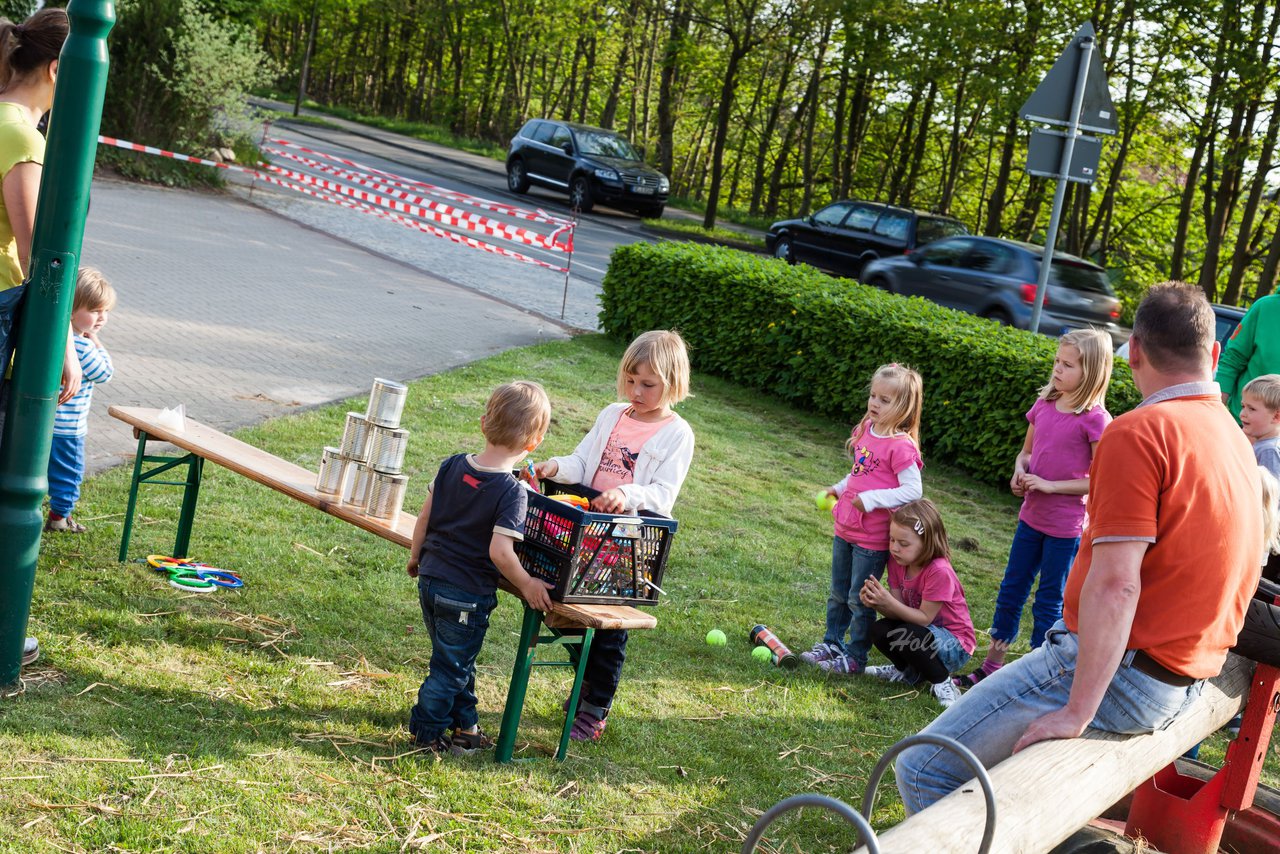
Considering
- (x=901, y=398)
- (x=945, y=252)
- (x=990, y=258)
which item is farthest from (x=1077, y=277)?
(x=901, y=398)

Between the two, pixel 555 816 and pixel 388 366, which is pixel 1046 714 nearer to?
pixel 555 816

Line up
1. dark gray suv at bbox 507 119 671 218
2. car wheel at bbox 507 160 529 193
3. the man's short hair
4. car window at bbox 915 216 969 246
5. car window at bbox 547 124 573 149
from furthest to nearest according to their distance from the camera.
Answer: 1. car wheel at bbox 507 160 529 193
2. car window at bbox 547 124 573 149
3. dark gray suv at bbox 507 119 671 218
4. car window at bbox 915 216 969 246
5. the man's short hair

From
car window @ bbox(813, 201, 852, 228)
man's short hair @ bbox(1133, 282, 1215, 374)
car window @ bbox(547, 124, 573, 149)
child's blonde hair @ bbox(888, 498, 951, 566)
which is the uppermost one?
car window @ bbox(547, 124, 573, 149)

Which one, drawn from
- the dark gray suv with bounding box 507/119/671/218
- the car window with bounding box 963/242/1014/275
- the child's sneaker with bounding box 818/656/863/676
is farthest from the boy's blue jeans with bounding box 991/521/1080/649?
the dark gray suv with bounding box 507/119/671/218

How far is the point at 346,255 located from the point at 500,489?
45.9ft

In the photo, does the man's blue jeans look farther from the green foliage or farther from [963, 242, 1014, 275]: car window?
the green foliage

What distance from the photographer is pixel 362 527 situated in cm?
504

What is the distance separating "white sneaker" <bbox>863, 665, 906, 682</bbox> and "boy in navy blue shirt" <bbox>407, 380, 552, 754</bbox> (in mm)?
2485

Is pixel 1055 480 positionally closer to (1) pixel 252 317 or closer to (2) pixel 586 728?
(2) pixel 586 728

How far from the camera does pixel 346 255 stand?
17.5 meters

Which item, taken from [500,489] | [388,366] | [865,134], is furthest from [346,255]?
[865,134]

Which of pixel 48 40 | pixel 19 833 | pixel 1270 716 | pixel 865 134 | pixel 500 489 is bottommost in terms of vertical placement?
pixel 19 833

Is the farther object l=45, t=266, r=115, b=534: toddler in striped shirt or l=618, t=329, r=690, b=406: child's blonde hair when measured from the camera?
l=45, t=266, r=115, b=534: toddler in striped shirt

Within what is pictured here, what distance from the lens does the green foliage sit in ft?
66.1
